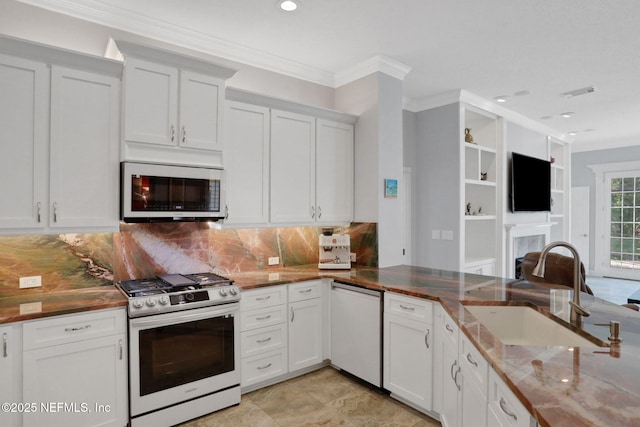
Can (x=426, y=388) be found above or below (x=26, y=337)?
below

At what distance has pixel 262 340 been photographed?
9.72 feet

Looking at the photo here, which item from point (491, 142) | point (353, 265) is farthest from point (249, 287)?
point (491, 142)

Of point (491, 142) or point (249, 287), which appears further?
point (491, 142)

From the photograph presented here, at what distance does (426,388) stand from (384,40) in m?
2.80

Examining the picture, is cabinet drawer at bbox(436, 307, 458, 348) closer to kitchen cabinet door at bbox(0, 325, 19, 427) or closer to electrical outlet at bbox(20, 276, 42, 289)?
kitchen cabinet door at bbox(0, 325, 19, 427)

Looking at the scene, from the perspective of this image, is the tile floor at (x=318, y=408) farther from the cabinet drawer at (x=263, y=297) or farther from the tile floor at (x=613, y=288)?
the tile floor at (x=613, y=288)

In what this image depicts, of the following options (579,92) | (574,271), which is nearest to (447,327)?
(574,271)

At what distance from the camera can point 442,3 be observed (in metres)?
2.66

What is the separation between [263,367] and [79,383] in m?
1.26

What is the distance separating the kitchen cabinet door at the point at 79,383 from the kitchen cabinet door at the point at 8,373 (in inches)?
2.0

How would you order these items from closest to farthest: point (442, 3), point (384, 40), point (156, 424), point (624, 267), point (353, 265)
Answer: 1. point (156, 424)
2. point (442, 3)
3. point (384, 40)
4. point (353, 265)
5. point (624, 267)

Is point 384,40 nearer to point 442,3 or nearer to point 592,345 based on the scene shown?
point 442,3

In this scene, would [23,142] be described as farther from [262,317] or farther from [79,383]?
[262,317]

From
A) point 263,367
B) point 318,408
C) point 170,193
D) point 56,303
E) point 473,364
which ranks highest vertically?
point 170,193
